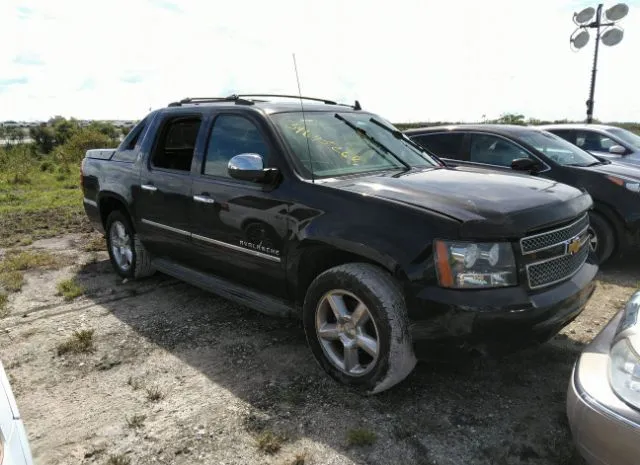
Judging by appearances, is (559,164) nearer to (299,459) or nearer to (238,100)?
(238,100)

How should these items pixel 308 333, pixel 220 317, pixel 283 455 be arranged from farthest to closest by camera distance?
pixel 220 317
pixel 308 333
pixel 283 455

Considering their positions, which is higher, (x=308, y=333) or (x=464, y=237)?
(x=464, y=237)

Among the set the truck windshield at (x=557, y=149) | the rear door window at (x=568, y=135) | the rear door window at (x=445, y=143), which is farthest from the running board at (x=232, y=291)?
the rear door window at (x=568, y=135)

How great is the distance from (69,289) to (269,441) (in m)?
3.30

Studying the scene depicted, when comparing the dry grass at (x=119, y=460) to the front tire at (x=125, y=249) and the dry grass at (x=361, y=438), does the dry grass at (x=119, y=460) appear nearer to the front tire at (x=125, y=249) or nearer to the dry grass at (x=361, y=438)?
the dry grass at (x=361, y=438)

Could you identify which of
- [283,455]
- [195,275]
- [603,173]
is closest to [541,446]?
[283,455]

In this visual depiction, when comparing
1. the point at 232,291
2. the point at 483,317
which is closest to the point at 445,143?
the point at 232,291

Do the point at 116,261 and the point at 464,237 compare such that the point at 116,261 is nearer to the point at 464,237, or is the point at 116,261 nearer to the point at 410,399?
the point at 410,399

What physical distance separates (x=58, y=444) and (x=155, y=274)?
2.91 meters

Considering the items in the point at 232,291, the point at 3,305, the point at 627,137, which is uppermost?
the point at 627,137

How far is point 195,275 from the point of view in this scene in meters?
4.36

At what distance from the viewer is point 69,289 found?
16.6 ft

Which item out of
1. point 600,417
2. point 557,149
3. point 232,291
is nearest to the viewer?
point 600,417

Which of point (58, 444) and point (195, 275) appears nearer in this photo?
point (58, 444)
